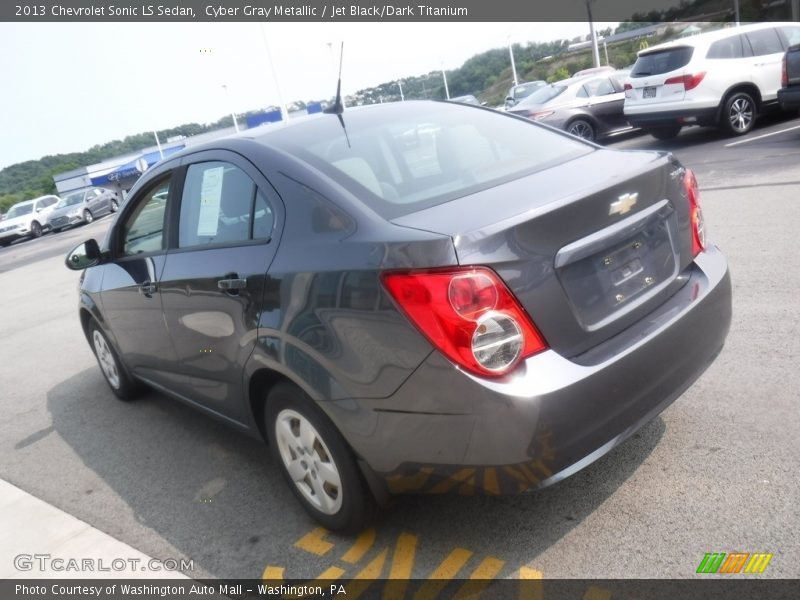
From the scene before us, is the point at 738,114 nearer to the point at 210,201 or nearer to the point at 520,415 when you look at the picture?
the point at 210,201

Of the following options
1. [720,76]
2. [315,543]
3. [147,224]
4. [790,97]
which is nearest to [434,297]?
[315,543]

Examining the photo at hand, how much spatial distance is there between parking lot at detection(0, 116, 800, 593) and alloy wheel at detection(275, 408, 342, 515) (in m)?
0.20

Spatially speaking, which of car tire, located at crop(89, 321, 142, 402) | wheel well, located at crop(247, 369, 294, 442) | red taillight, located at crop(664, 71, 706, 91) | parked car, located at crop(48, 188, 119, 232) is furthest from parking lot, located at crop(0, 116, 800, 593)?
parked car, located at crop(48, 188, 119, 232)

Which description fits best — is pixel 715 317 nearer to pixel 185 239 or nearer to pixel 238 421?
pixel 238 421

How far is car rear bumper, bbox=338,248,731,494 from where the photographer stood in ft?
7.54

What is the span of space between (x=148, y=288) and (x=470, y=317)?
7.84 ft

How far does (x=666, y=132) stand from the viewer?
13.5 metres

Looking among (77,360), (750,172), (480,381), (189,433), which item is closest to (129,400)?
(189,433)

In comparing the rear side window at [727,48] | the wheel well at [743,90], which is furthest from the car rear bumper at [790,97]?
the rear side window at [727,48]

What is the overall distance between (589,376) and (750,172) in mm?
7725

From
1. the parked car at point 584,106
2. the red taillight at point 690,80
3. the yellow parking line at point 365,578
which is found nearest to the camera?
the yellow parking line at point 365,578

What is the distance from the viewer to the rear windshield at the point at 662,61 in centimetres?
1210

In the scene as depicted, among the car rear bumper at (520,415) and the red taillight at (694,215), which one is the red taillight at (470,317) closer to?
the car rear bumper at (520,415)

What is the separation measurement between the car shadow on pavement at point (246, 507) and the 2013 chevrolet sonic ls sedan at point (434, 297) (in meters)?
0.26
